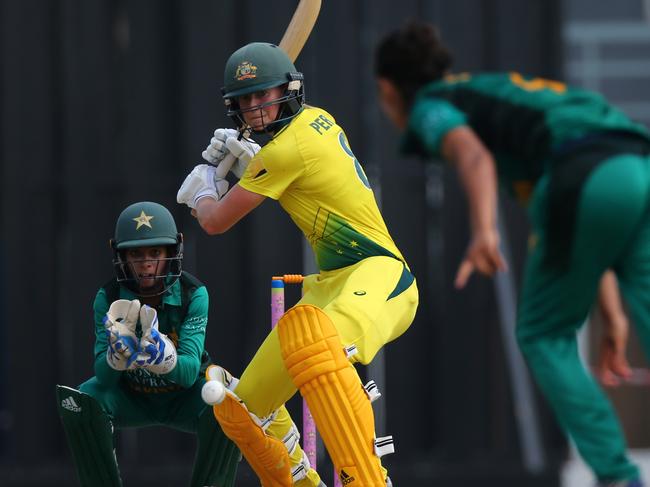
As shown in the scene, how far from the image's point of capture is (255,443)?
4.19 meters

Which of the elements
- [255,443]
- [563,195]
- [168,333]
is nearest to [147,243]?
[168,333]

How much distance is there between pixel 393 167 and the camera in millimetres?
8492

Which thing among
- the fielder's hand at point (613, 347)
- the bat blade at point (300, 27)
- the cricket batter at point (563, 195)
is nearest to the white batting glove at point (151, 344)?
the cricket batter at point (563, 195)

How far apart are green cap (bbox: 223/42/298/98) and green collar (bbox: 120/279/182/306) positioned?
29.1 inches

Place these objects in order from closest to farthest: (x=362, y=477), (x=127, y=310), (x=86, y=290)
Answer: (x=362, y=477) → (x=127, y=310) → (x=86, y=290)

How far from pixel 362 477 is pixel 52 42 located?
17.8 feet

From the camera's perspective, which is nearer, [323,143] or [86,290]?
[323,143]

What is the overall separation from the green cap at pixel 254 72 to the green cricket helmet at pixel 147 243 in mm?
533

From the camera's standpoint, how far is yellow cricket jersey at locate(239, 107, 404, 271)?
13.5 ft

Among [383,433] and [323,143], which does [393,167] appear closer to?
[383,433]

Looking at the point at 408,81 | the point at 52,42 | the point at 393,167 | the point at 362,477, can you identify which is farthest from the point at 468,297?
the point at 362,477

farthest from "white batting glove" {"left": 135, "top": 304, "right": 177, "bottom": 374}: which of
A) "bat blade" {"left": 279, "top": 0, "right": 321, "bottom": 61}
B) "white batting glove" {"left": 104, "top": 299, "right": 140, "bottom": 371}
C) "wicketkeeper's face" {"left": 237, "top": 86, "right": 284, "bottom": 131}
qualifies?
"bat blade" {"left": 279, "top": 0, "right": 321, "bottom": 61}

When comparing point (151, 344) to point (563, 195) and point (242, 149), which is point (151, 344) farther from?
point (563, 195)

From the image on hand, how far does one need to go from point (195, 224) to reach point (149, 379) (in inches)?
156
